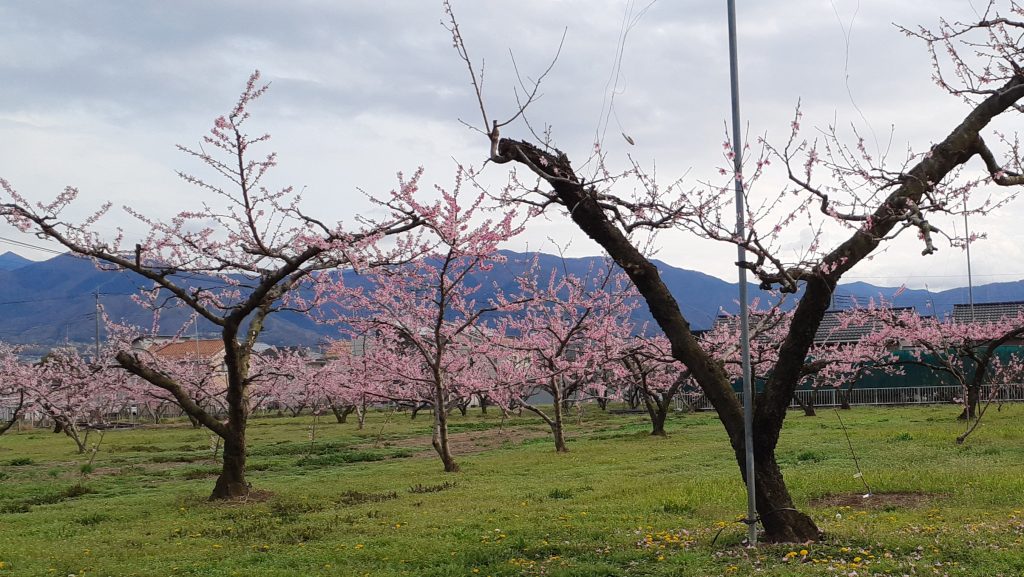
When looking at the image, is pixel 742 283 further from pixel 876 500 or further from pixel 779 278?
pixel 876 500

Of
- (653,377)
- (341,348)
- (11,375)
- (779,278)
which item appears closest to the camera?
(779,278)

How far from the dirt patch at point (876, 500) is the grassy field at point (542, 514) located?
3cm

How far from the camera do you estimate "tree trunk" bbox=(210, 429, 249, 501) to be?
1474 cm

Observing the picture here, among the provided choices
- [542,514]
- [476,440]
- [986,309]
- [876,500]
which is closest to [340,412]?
[476,440]

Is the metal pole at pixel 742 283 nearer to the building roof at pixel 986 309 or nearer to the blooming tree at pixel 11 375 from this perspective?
the blooming tree at pixel 11 375

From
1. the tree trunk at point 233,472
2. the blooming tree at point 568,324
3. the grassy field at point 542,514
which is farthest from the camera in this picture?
the blooming tree at point 568,324

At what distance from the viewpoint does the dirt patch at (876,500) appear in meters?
10.3

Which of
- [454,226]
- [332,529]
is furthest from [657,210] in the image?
[454,226]

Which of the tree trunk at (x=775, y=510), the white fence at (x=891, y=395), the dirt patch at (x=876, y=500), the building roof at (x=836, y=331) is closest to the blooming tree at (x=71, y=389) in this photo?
the building roof at (x=836, y=331)

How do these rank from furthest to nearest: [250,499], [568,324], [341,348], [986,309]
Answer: [986,309] → [341,348] → [568,324] → [250,499]

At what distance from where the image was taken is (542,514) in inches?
424

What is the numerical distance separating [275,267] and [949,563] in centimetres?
1116

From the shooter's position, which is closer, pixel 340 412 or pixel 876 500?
pixel 876 500

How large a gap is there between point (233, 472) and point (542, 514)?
6702 millimetres
